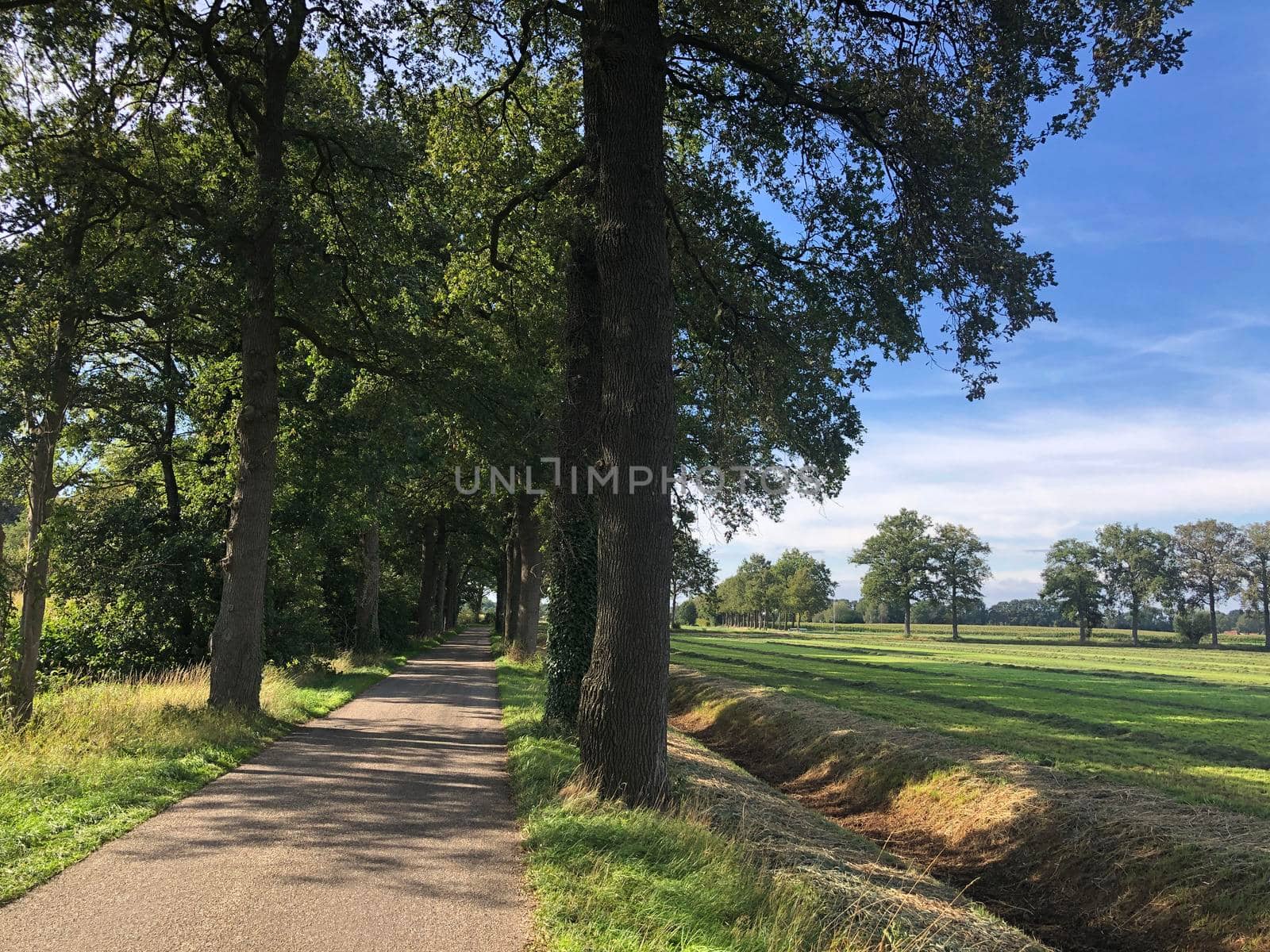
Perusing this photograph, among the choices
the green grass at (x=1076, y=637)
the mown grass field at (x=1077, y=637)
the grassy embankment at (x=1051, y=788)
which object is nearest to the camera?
the grassy embankment at (x=1051, y=788)

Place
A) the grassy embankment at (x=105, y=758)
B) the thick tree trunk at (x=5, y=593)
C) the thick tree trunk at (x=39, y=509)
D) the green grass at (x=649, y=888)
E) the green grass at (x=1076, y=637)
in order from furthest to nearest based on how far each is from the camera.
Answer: the green grass at (x=1076, y=637) < the thick tree trunk at (x=39, y=509) < the thick tree trunk at (x=5, y=593) < the grassy embankment at (x=105, y=758) < the green grass at (x=649, y=888)

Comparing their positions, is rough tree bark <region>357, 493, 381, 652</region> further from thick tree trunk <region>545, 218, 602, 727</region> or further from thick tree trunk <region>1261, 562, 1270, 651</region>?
thick tree trunk <region>1261, 562, 1270, 651</region>

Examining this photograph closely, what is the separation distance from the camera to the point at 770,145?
10.1 meters

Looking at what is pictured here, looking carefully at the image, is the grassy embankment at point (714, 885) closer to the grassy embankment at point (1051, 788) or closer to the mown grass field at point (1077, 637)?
the grassy embankment at point (1051, 788)

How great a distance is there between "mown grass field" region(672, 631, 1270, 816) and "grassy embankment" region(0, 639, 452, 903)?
1122 centimetres

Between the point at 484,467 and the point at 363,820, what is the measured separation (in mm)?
11034

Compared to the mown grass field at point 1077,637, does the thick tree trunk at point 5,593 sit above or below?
above

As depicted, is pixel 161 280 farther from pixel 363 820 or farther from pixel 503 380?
pixel 363 820

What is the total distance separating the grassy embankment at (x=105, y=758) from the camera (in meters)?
5.53

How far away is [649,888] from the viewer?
15.4ft

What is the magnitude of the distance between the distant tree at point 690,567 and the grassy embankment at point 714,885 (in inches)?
252

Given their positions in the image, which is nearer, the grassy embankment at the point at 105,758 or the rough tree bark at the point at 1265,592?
the grassy embankment at the point at 105,758

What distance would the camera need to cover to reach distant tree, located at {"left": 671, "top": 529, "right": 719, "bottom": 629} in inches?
563
